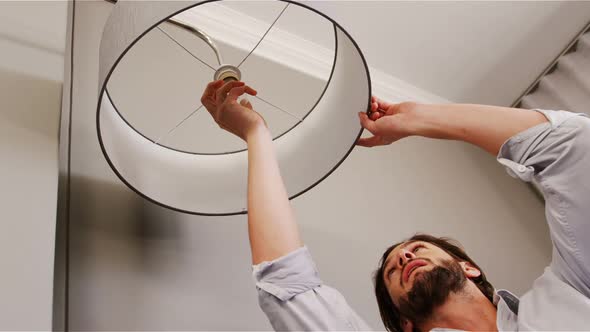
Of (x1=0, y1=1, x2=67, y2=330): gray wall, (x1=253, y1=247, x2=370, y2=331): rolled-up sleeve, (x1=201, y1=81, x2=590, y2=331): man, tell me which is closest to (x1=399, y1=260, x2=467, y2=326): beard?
(x1=201, y1=81, x2=590, y2=331): man

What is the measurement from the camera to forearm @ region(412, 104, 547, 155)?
2.95 feet

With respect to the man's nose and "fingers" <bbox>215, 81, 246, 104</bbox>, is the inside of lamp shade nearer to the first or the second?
"fingers" <bbox>215, 81, 246, 104</bbox>

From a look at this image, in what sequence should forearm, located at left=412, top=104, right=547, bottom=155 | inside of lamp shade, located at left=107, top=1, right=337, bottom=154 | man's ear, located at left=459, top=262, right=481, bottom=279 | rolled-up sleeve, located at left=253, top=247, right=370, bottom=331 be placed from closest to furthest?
rolled-up sleeve, located at left=253, top=247, right=370, bottom=331 → forearm, located at left=412, top=104, right=547, bottom=155 → man's ear, located at left=459, top=262, right=481, bottom=279 → inside of lamp shade, located at left=107, top=1, right=337, bottom=154

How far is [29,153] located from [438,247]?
0.71 m

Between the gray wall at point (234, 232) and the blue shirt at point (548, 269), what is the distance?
1.12ft

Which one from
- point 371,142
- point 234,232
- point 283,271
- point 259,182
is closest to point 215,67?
point 234,232

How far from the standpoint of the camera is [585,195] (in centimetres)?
81

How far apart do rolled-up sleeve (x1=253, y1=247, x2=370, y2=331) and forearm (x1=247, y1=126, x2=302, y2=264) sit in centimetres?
2

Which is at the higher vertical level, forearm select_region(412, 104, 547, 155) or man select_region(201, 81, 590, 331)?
forearm select_region(412, 104, 547, 155)

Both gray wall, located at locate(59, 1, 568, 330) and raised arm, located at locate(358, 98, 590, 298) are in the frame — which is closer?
raised arm, located at locate(358, 98, 590, 298)

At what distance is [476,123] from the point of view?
93 cm

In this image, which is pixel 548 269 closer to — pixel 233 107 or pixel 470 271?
Answer: pixel 470 271

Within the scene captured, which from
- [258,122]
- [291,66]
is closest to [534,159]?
[258,122]

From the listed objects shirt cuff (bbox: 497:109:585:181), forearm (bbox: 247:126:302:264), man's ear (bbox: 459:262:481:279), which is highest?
shirt cuff (bbox: 497:109:585:181)
